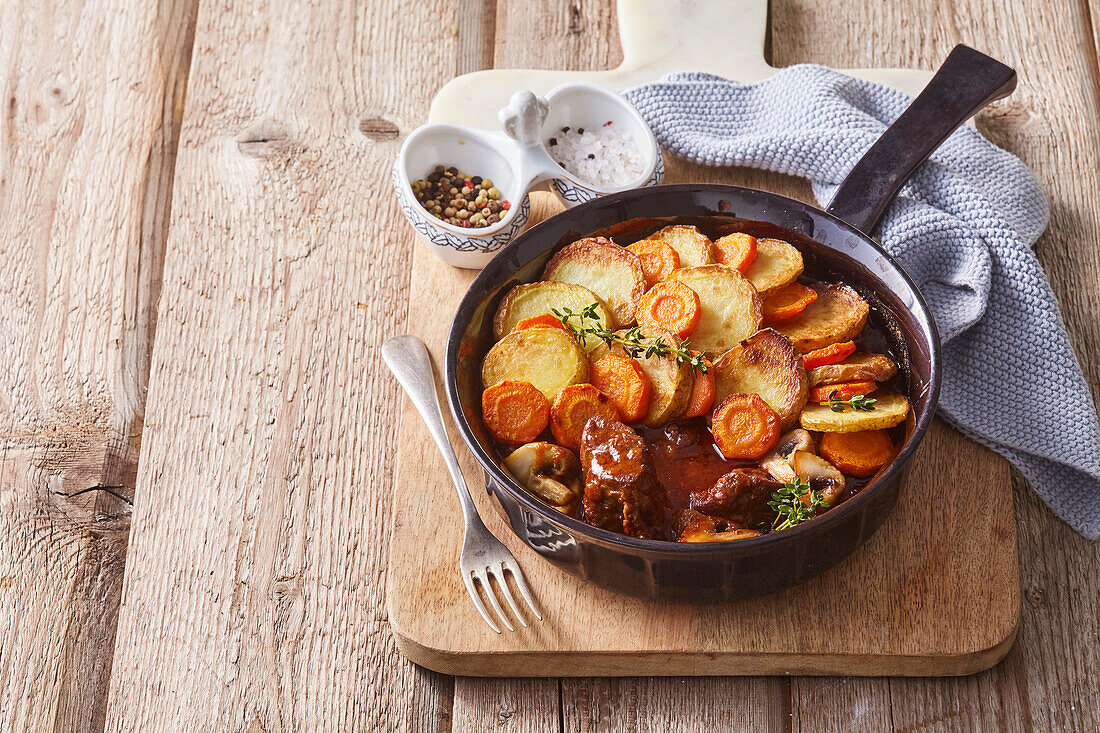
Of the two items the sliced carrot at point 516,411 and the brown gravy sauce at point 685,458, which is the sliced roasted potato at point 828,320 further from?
the sliced carrot at point 516,411

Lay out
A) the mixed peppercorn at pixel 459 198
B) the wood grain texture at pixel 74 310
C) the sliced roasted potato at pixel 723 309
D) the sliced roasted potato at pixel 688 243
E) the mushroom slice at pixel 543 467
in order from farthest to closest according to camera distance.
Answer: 1. the mixed peppercorn at pixel 459 198
2. the wood grain texture at pixel 74 310
3. the sliced roasted potato at pixel 688 243
4. the sliced roasted potato at pixel 723 309
5. the mushroom slice at pixel 543 467

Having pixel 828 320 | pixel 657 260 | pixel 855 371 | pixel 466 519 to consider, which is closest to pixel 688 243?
pixel 657 260

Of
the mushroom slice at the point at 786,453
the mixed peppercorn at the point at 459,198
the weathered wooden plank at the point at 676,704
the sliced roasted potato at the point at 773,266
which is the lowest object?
the weathered wooden plank at the point at 676,704

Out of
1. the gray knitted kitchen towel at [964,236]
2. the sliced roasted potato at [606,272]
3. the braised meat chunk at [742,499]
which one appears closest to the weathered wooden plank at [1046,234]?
the gray knitted kitchen towel at [964,236]

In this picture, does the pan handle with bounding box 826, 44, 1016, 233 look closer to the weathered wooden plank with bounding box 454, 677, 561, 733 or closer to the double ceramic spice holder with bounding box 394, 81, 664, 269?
the double ceramic spice holder with bounding box 394, 81, 664, 269

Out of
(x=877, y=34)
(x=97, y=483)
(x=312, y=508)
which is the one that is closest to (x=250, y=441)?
(x=312, y=508)

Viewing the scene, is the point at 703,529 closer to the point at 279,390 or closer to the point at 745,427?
the point at 745,427
